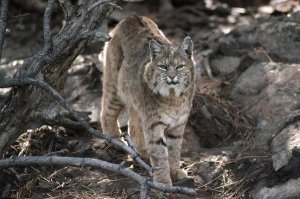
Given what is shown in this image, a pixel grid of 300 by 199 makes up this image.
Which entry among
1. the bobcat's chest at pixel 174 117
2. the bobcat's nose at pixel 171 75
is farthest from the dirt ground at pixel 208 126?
the bobcat's nose at pixel 171 75

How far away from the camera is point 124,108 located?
705 cm

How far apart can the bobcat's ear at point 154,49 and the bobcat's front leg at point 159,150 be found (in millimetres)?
678

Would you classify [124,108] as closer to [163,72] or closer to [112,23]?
[163,72]

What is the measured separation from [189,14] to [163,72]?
444 centimetres

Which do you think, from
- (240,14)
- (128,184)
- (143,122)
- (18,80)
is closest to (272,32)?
(240,14)

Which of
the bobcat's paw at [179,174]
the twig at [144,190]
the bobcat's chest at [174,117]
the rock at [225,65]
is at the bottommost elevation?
the bobcat's paw at [179,174]

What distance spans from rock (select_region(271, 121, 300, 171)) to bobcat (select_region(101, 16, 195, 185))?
36.6 inches

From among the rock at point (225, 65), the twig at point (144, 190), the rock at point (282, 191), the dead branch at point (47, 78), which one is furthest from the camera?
the rock at point (225, 65)

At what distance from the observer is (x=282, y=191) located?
16.9ft

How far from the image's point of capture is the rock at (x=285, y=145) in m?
5.41

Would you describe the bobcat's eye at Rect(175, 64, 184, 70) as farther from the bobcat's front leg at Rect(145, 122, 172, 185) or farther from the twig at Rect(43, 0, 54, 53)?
the twig at Rect(43, 0, 54, 53)

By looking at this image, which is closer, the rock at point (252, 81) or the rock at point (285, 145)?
the rock at point (285, 145)

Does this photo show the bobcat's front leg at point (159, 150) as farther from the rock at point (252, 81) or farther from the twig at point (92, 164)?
the rock at point (252, 81)

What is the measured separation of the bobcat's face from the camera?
5691mm
